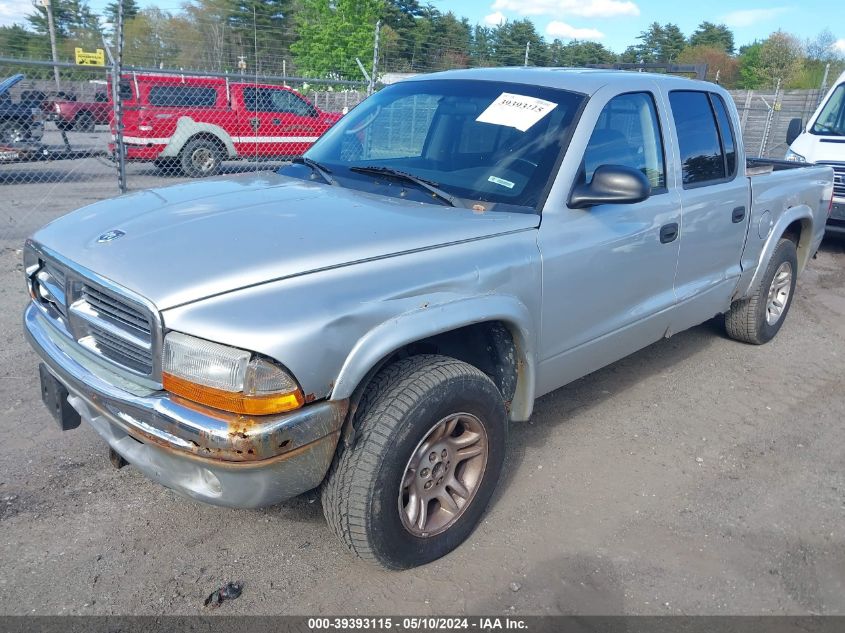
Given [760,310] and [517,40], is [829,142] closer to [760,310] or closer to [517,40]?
[760,310]

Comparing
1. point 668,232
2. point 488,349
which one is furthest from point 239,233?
point 668,232

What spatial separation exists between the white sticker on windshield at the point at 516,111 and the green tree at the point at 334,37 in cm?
2214

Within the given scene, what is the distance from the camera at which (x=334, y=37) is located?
2617 cm

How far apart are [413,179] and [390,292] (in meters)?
1.02

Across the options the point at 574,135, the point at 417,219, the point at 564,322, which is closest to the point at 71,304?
the point at 417,219

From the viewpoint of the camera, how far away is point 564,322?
322 centimetres

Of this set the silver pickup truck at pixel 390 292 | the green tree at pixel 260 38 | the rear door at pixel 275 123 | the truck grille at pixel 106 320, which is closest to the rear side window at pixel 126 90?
the rear door at pixel 275 123

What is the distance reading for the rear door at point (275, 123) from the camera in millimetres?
13242

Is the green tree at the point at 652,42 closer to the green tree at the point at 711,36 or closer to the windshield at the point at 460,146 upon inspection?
the green tree at the point at 711,36

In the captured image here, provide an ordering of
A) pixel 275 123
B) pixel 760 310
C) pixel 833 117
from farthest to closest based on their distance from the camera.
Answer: pixel 275 123 → pixel 833 117 → pixel 760 310

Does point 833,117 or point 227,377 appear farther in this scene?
point 833,117

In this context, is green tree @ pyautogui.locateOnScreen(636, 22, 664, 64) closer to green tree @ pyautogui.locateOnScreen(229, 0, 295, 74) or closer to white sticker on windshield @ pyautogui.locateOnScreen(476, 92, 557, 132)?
green tree @ pyautogui.locateOnScreen(229, 0, 295, 74)

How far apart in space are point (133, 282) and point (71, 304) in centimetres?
46

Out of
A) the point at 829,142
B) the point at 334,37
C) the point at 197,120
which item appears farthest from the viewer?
the point at 334,37
